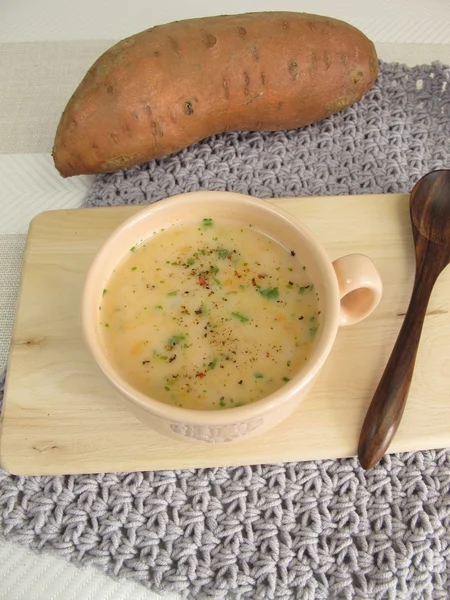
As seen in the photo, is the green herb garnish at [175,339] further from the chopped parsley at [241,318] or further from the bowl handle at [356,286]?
the bowl handle at [356,286]

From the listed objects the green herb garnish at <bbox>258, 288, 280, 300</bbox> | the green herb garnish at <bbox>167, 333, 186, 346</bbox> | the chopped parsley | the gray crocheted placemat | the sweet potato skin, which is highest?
the sweet potato skin

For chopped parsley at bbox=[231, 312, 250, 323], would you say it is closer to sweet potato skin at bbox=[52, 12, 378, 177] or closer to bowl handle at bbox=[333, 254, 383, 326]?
bowl handle at bbox=[333, 254, 383, 326]

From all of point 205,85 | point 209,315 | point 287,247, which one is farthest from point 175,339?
point 205,85

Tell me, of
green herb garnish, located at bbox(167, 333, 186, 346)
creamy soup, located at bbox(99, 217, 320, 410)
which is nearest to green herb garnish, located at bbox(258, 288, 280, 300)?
creamy soup, located at bbox(99, 217, 320, 410)

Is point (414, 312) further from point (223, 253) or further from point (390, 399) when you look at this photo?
point (223, 253)

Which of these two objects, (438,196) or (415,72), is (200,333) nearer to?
(438,196)
